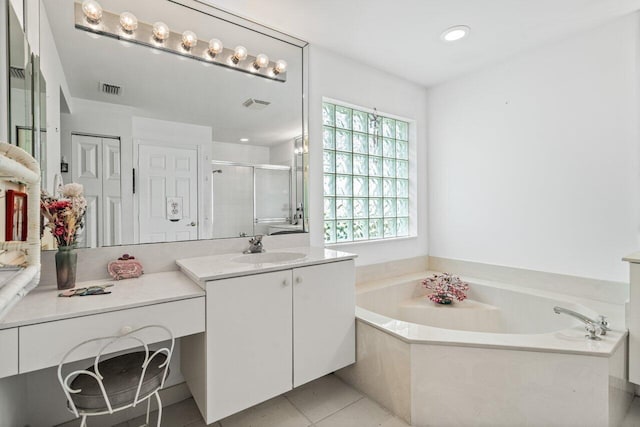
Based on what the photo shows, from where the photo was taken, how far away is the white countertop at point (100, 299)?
3.46 feet

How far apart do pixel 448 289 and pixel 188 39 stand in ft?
8.72

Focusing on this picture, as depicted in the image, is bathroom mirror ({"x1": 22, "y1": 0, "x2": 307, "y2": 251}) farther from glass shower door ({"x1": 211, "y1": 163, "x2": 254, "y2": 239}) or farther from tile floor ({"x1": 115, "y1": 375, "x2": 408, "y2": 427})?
tile floor ({"x1": 115, "y1": 375, "x2": 408, "y2": 427})

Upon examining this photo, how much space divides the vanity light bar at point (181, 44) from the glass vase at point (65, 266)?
1139mm

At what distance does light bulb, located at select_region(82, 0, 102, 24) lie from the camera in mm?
1574

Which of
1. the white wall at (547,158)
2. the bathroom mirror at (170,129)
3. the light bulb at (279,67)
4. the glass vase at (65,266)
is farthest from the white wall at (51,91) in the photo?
the white wall at (547,158)

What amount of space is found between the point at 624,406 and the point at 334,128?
2.54 meters

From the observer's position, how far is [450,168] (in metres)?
3.00

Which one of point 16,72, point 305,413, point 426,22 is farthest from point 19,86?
point 426,22

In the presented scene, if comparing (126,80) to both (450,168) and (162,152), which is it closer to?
(162,152)

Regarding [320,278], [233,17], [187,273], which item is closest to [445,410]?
[320,278]

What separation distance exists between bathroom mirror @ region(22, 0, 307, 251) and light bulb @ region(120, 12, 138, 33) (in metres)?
0.03

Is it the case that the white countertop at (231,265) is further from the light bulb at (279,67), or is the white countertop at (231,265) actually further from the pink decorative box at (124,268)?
the light bulb at (279,67)

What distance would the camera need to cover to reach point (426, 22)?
2.06 metres

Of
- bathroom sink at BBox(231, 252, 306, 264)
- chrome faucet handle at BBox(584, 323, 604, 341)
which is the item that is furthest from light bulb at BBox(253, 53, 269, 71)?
chrome faucet handle at BBox(584, 323, 604, 341)
